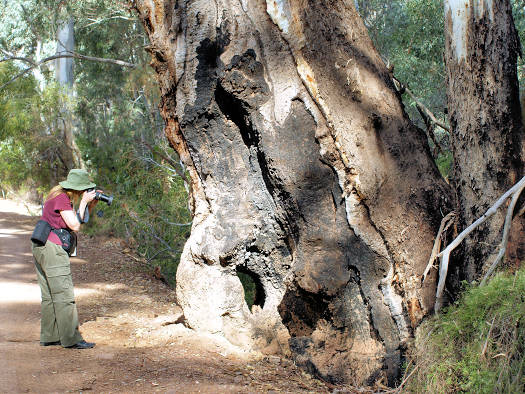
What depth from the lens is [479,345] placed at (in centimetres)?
364

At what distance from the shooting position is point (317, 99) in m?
4.68

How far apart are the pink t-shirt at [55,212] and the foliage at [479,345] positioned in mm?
3117

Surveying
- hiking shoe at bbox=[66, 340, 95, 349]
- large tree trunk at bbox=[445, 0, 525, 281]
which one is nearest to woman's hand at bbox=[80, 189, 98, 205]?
hiking shoe at bbox=[66, 340, 95, 349]

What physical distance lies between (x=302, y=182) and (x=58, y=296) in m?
2.35

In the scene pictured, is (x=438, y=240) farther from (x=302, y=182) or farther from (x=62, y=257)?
(x=62, y=257)

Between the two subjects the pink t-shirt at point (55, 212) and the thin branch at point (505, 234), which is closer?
the thin branch at point (505, 234)

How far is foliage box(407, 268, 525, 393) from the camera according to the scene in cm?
346

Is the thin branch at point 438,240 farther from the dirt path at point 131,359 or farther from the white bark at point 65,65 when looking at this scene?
the white bark at point 65,65

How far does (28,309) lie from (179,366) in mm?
3379

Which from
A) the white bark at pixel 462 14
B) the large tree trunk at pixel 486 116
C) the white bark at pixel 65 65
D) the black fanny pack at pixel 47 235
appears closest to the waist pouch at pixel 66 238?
the black fanny pack at pixel 47 235

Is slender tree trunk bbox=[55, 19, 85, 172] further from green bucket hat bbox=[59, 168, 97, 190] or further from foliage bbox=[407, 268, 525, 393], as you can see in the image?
foliage bbox=[407, 268, 525, 393]

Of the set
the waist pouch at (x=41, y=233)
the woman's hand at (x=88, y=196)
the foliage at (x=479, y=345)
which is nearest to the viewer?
the foliage at (x=479, y=345)

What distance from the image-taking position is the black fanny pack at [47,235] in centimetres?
481

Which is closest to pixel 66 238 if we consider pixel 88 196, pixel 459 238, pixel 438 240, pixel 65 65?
pixel 88 196
